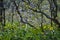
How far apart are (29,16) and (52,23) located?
0.54 meters

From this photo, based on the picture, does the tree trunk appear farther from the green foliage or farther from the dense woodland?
the green foliage

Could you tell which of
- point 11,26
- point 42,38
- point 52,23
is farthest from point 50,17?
point 11,26

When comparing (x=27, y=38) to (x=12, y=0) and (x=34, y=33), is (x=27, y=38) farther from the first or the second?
(x=12, y=0)

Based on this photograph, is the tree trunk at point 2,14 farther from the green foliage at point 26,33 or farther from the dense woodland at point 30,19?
the green foliage at point 26,33

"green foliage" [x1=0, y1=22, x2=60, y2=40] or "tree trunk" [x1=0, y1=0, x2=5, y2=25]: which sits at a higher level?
"tree trunk" [x1=0, y1=0, x2=5, y2=25]

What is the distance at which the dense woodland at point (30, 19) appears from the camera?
5562 mm

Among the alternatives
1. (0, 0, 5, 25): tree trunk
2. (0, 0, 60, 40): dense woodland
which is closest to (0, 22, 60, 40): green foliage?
(0, 0, 60, 40): dense woodland

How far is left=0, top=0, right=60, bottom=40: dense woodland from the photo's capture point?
5562 millimetres

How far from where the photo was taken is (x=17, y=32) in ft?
18.5

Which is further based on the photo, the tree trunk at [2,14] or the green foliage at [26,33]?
the tree trunk at [2,14]

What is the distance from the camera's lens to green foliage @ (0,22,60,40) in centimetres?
552

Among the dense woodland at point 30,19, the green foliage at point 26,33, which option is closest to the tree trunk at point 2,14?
the dense woodland at point 30,19

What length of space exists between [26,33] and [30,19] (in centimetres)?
34

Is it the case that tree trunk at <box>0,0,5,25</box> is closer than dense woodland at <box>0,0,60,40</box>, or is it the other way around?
dense woodland at <box>0,0,60,40</box>
